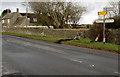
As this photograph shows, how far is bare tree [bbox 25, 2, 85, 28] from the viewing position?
40.7 m

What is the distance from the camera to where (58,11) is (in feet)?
137

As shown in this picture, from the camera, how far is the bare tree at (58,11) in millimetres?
40709

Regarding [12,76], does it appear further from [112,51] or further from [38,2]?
[38,2]

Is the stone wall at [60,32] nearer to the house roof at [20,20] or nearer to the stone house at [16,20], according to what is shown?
the stone house at [16,20]

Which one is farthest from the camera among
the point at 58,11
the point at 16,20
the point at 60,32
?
the point at 16,20

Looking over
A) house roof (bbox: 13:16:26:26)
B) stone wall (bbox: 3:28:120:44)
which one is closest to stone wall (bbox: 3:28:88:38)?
stone wall (bbox: 3:28:120:44)

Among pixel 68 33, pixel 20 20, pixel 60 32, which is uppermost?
pixel 20 20

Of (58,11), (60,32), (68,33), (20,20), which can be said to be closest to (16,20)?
(20,20)

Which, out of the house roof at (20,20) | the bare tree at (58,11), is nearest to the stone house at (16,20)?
the house roof at (20,20)

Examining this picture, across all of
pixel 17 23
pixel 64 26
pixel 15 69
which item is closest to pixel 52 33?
pixel 64 26

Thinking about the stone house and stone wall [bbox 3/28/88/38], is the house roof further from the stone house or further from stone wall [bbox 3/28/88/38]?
stone wall [bbox 3/28/88/38]

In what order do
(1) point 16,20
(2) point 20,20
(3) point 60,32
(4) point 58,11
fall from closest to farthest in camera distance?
(3) point 60,32 → (4) point 58,11 → (2) point 20,20 → (1) point 16,20

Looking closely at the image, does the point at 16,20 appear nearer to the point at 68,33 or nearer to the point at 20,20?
the point at 20,20

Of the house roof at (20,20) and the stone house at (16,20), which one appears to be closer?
the house roof at (20,20)
